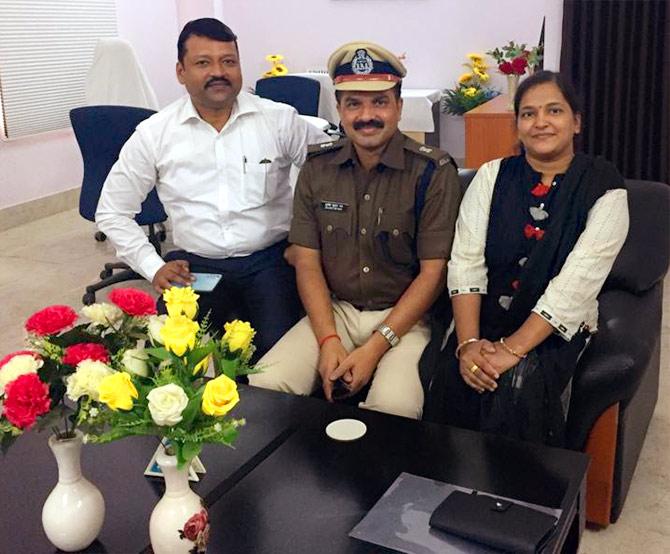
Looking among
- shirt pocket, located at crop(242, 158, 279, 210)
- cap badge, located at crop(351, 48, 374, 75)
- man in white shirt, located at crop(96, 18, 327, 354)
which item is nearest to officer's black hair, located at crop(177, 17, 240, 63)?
man in white shirt, located at crop(96, 18, 327, 354)

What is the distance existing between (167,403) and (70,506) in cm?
34

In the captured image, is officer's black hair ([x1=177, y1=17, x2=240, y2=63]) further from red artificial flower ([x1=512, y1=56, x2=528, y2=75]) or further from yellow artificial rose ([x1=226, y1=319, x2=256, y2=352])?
red artificial flower ([x1=512, y1=56, x2=528, y2=75])

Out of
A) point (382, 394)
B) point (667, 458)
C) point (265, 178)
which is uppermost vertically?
point (265, 178)

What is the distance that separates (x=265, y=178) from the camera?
2.38m

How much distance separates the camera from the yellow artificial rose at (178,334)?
1100 mm

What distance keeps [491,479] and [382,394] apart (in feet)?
1.62

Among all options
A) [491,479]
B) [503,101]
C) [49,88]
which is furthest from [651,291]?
[49,88]

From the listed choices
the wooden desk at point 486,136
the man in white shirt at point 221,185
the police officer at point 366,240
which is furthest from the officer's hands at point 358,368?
→ the wooden desk at point 486,136

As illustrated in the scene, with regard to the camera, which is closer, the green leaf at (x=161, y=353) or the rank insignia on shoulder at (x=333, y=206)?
the green leaf at (x=161, y=353)

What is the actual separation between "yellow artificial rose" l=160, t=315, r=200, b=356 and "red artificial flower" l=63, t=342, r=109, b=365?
0.45 feet

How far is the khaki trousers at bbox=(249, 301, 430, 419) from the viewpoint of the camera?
1854 millimetres

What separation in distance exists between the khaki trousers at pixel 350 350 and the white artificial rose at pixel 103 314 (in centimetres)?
53

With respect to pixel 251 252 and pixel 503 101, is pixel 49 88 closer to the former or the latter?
pixel 503 101

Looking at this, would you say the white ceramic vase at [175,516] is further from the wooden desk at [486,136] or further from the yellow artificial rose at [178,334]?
the wooden desk at [486,136]
